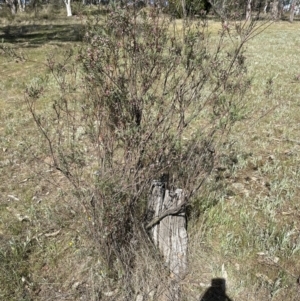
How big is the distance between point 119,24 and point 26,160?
3.72 m

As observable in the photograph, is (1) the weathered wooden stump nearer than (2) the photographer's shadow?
No

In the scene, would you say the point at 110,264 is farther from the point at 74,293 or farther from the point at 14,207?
the point at 14,207

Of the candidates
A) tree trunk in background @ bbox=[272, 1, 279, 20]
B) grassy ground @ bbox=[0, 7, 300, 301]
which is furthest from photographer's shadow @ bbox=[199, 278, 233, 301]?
tree trunk in background @ bbox=[272, 1, 279, 20]

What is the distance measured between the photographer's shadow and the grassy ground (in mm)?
50

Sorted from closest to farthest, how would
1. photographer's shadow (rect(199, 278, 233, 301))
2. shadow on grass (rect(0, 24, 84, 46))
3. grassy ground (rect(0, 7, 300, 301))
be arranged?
photographer's shadow (rect(199, 278, 233, 301))
grassy ground (rect(0, 7, 300, 301))
shadow on grass (rect(0, 24, 84, 46))

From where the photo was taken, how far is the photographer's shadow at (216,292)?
9.72ft

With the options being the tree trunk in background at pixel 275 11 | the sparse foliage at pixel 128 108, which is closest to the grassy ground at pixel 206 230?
the sparse foliage at pixel 128 108

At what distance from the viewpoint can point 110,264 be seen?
3146 millimetres

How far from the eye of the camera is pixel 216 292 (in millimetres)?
3021

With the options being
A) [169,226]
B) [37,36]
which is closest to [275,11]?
[169,226]

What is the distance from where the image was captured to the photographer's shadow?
296cm

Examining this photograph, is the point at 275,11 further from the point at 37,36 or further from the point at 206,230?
the point at 37,36

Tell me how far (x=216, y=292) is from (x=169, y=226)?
0.78 m

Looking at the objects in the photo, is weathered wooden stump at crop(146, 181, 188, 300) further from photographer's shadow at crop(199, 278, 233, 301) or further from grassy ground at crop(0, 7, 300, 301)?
photographer's shadow at crop(199, 278, 233, 301)
